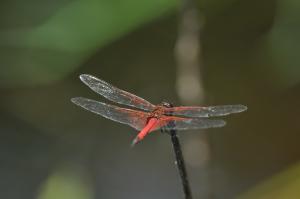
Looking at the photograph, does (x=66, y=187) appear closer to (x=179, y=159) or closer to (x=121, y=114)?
(x=121, y=114)

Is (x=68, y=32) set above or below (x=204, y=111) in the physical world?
above

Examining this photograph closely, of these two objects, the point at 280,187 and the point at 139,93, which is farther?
the point at 139,93

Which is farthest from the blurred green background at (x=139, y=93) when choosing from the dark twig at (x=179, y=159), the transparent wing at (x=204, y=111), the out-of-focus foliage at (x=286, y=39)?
the dark twig at (x=179, y=159)

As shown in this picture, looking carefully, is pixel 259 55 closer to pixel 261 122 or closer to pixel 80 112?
pixel 261 122

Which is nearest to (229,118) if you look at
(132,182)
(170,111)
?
(132,182)

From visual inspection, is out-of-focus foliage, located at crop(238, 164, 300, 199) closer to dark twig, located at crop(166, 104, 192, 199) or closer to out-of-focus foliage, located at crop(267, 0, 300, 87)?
out-of-focus foliage, located at crop(267, 0, 300, 87)

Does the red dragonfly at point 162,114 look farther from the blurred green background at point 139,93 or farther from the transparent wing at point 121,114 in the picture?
the blurred green background at point 139,93

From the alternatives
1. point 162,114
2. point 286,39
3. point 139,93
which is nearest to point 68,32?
point 139,93
